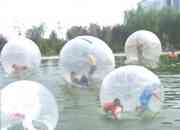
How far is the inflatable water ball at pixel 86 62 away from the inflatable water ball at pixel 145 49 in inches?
234

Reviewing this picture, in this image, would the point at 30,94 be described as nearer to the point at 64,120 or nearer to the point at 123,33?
the point at 64,120

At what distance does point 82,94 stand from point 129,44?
28.2 feet

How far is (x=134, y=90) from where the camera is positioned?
9.93 m

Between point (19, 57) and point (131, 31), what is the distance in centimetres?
4513

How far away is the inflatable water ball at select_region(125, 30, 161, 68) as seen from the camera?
69.9 ft

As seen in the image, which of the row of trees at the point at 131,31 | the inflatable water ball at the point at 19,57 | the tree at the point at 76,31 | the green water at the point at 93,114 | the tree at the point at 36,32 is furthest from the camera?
the tree at the point at 76,31

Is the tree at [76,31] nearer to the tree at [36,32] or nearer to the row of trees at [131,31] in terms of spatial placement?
the row of trees at [131,31]

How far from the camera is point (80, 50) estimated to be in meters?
15.4

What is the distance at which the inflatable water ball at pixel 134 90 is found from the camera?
392 inches

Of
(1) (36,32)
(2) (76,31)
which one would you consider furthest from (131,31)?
(1) (36,32)

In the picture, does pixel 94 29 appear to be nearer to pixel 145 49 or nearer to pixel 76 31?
pixel 76 31

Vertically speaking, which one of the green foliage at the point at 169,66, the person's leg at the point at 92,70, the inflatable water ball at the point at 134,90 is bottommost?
the green foliage at the point at 169,66

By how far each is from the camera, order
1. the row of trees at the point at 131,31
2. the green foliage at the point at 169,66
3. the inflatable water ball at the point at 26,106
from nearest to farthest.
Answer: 1. the inflatable water ball at the point at 26,106
2. the green foliage at the point at 169,66
3. the row of trees at the point at 131,31

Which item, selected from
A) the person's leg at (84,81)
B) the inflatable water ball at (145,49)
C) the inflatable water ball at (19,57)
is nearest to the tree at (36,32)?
the inflatable water ball at (145,49)
